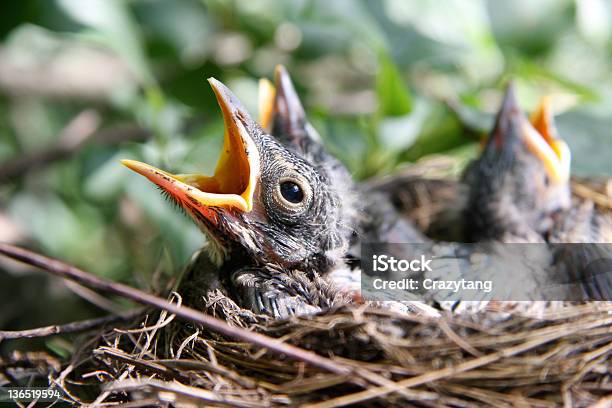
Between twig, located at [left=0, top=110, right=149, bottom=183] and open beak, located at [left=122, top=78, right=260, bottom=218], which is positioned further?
twig, located at [left=0, top=110, right=149, bottom=183]

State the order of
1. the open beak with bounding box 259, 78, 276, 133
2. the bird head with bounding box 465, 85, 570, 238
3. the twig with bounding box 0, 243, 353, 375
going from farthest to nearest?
the bird head with bounding box 465, 85, 570, 238
the open beak with bounding box 259, 78, 276, 133
the twig with bounding box 0, 243, 353, 375

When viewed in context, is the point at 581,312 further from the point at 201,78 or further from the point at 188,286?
the point at 201,78

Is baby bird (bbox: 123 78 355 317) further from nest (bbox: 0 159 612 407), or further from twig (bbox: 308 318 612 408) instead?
twig (bbox: 308 318 612 408)

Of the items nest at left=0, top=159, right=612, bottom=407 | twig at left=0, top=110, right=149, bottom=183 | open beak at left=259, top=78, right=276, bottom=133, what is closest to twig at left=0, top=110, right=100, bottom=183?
twig at left=0, top=110, right=149, bottom=183

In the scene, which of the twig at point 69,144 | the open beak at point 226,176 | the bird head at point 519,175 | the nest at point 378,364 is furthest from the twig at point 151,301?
the twig at point 69,144

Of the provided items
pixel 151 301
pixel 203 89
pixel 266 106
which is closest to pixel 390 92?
pixel 266 106

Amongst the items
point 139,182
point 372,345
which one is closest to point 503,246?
point 372,345

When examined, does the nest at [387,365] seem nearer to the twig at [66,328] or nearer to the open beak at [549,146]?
the twig at [66,328]

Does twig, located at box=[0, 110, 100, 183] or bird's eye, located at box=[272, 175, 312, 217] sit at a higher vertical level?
twig, located at box=[0, 110, 100, 183]
